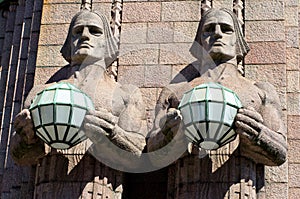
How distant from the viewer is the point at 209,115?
10.6 m

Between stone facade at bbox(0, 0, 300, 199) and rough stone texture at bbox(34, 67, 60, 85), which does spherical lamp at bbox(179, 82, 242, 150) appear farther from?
rough stone texture at bbox(34, 67, 60, 85)

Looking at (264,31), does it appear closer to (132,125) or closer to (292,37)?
(292,37)

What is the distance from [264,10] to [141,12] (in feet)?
5.23

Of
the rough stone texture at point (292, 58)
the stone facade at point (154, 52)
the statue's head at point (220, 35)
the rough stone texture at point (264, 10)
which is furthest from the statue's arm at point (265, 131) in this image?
the rough stone texture at point (264, 10)

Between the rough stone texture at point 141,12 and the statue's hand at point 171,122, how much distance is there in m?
2.24

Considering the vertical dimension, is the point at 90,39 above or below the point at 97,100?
above

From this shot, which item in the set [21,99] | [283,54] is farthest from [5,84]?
[283,54]

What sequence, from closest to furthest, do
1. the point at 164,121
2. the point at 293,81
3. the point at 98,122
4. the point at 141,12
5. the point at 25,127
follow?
1. the point at 98,122
2. the point at 25,127
3. the point at 164,121
4. the point at 293,81
5. the point at 141,12

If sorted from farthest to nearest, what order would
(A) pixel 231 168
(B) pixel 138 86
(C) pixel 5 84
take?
(C) pixel 5 84
(B) pixel 138 86
(A) pixel 231 168

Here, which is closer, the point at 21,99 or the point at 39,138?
the point at 39,138

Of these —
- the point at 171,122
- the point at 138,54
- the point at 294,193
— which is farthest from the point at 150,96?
the point at 294,193

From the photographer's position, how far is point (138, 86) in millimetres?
12781

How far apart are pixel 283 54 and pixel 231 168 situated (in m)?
1.99

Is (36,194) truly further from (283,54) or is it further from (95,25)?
(283,54)
